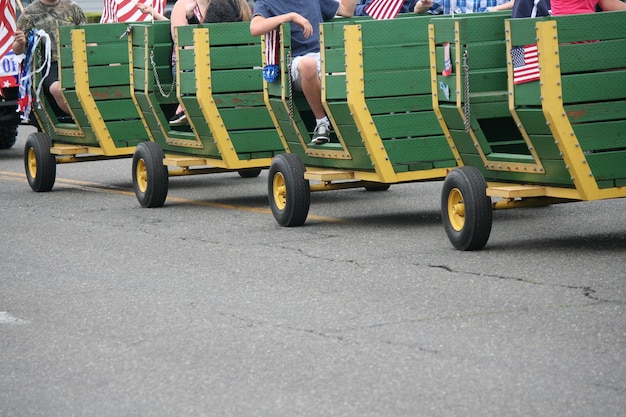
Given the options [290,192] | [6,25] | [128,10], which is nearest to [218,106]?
[290,192]

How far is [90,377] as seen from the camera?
5754mm

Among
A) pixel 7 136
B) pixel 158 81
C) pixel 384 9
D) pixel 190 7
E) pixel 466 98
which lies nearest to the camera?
pixel 466 98

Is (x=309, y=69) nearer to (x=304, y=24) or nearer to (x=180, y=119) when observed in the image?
(x=304, y=24)

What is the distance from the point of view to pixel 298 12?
10547 mm

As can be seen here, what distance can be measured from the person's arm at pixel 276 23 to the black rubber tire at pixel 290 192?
971 millimetres

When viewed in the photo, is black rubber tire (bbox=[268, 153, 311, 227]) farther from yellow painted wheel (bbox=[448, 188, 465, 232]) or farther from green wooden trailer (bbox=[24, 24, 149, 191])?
green wooden trailer (bbox=[24, 24, 149, 191])

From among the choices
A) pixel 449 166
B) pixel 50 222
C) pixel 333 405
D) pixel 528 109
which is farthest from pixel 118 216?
pixel 333 405

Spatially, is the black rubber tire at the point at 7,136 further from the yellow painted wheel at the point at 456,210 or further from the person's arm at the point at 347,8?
the yellow painted wheel at the point at 456,210

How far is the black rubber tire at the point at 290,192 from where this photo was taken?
1003 cm

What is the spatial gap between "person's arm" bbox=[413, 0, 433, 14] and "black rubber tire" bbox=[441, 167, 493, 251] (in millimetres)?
3240

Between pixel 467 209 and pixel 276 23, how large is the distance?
104 inches

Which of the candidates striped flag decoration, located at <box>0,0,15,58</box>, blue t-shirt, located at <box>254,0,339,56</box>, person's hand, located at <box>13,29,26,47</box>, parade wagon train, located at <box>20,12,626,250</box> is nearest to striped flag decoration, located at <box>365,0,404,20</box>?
blue t-shirt, located at <box>254,0,339,56</box>

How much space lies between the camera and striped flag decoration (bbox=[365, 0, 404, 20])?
1126 cm

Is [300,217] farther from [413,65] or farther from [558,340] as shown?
[558,340]
